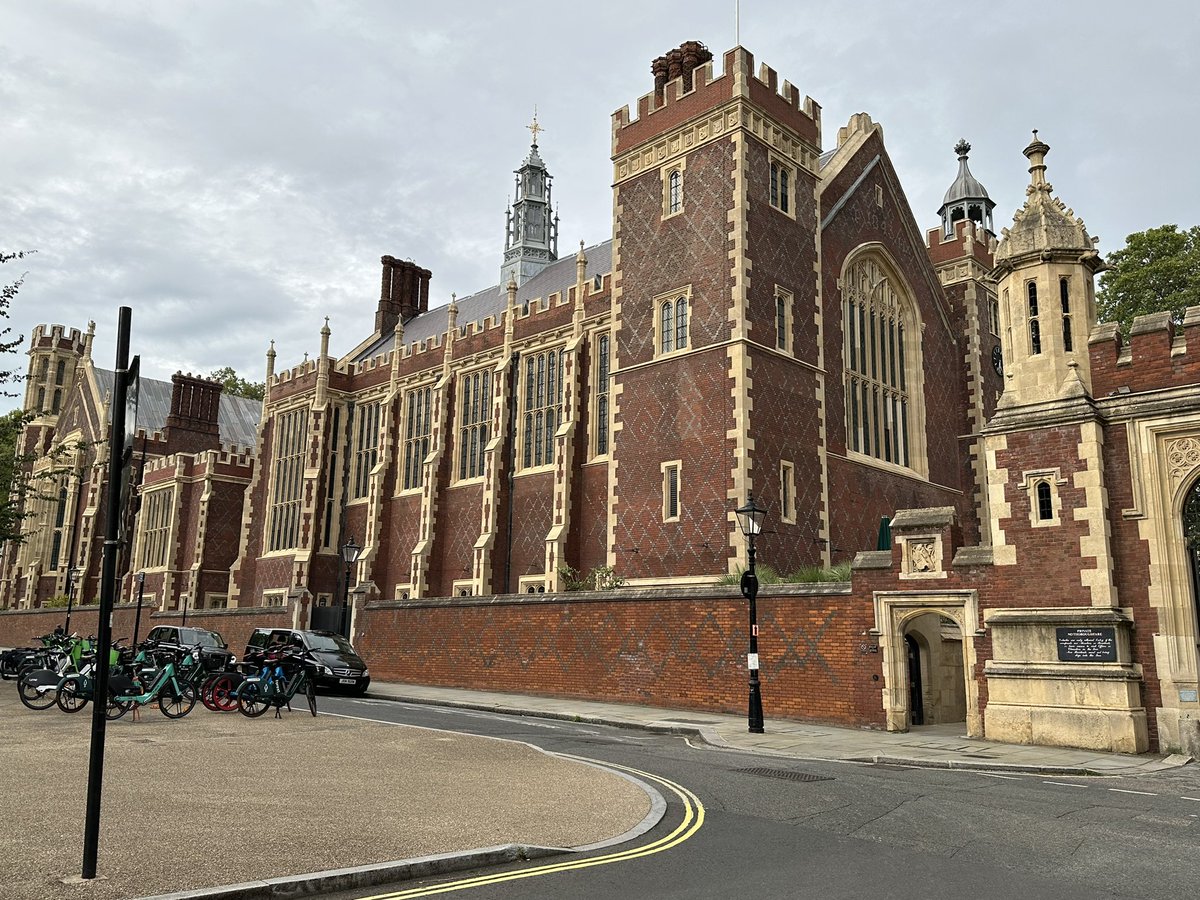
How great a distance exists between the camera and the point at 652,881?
21.6ft

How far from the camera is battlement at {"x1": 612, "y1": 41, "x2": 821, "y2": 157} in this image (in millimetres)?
26469

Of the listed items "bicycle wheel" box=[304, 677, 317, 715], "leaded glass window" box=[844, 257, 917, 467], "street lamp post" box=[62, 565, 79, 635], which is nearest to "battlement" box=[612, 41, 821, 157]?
"leaded glass window" box=[844, 257, 917, 467]

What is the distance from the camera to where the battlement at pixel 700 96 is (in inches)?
1042

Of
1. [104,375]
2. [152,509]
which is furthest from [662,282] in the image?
[104,375]

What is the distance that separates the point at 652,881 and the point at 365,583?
28.9m

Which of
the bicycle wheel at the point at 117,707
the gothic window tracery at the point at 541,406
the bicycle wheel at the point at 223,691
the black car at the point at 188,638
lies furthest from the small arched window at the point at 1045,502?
the black car at the point at 188,638

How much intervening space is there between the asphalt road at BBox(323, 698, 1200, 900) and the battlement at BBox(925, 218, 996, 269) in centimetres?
2639

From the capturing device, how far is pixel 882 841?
8.04 meters

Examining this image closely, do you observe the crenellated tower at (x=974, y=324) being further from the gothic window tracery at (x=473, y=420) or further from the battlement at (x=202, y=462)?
the battlement at (x=202, y=462)

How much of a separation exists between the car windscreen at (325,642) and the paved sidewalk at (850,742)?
13.6ft

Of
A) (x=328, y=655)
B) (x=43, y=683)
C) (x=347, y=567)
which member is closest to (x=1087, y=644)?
(x=328, y=655)

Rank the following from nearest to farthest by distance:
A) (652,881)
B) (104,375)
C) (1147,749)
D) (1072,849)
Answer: (652,881) → (1072,849) → (1147,749) → (104,375)

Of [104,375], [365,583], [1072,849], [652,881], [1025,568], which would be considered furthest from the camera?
[104,375]

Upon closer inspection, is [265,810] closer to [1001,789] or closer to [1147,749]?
[1001,789]
